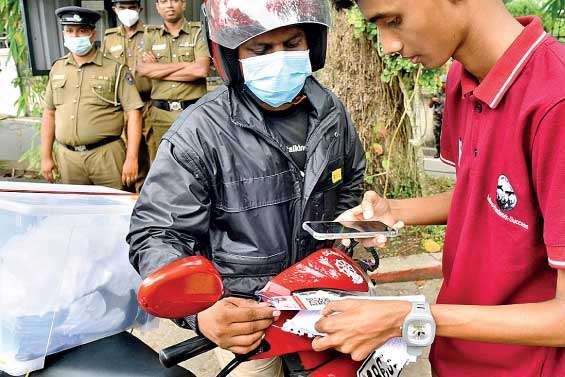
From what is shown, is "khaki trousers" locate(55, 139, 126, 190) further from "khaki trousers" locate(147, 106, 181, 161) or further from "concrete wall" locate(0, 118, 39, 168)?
"concrete wall" locate(0, 118, 39, 168)

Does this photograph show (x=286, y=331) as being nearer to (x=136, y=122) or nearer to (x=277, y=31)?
(x=277, y=31)

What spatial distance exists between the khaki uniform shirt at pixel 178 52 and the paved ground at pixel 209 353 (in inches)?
92.8

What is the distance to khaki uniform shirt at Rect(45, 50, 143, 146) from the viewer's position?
4.21 meters

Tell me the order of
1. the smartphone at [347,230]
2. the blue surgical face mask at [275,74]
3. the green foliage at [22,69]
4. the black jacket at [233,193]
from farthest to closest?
the green foliage at [22,69] < the blue surgical face mask at [275,74] < the black jacket at [233,193] < the smartphone at [347,230]

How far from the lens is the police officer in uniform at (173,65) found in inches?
194

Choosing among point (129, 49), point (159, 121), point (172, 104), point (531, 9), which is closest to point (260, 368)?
point (172, 104)

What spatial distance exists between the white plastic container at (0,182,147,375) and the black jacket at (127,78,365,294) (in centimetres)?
13

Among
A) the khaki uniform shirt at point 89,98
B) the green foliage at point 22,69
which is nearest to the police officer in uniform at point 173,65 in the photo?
the khaki uniform shirt at point 89,98

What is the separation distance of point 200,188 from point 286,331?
0.44 meters

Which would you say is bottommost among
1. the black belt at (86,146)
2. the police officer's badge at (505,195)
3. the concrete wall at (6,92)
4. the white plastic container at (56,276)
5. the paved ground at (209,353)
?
the concrete wall at (6,92)

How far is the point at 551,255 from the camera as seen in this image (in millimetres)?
944

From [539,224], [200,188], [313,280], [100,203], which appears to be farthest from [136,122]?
[539,224]

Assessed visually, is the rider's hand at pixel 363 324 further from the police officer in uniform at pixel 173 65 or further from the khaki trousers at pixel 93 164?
the police officer in uniform at pixel 173 65

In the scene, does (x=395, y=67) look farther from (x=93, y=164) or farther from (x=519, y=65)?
(x=519, y=65)
